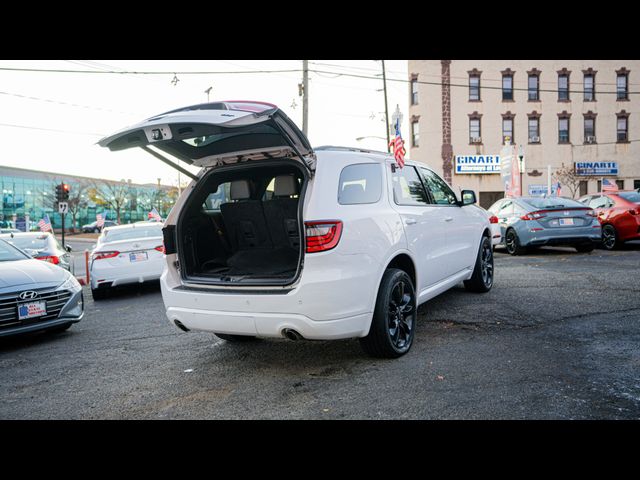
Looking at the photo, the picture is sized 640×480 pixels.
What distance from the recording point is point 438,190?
229 inches

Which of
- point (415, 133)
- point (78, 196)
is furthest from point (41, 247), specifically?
point (78, 196)

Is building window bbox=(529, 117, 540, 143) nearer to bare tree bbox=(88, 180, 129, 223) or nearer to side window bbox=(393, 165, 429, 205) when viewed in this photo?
side window bbox=(393, 165, 429, 205)

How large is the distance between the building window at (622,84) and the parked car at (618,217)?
1170 inches

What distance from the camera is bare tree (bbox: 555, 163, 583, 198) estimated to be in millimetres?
34812

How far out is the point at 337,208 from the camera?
3723 mm

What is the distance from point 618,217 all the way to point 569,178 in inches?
1043

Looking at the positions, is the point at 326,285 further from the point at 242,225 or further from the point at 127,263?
the point at 127,263

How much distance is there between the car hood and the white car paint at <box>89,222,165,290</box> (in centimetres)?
233

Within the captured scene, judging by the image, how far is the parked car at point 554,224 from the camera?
34.2 ft

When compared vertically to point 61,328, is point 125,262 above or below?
above

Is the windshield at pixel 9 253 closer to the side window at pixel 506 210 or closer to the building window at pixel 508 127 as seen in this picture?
the side window at pixel 506 210
